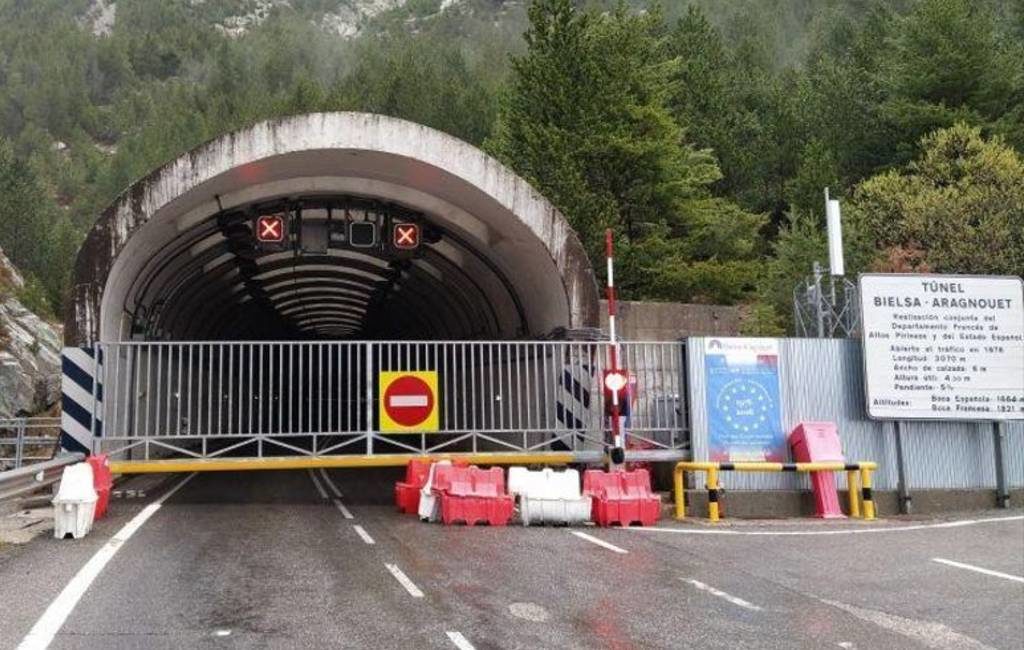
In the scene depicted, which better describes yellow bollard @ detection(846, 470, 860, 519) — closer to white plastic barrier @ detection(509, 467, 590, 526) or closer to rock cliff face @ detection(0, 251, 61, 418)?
white plastic barrier @ detection(509, 467, 590, 526)

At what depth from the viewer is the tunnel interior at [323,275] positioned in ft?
54.2

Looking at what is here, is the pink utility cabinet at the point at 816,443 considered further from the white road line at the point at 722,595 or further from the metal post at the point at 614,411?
the white road line at the point at 722,595

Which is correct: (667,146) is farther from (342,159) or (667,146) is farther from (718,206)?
(342,159)

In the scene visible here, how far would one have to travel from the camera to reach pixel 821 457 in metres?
13.2

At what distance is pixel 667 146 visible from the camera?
104 feet

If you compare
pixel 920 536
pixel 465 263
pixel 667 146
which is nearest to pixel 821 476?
→ pixel 920 536

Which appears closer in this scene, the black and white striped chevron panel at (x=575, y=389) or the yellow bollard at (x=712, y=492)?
the yellow bollard at (x=712, y=492)

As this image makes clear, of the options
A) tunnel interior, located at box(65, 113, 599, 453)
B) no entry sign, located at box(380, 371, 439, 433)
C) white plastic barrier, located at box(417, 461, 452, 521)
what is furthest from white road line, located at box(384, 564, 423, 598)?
no entry sign, located at box(380, 371, 439, 433)

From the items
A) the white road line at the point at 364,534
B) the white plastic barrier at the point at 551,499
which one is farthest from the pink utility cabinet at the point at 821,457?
the white road line at the point at 364,534

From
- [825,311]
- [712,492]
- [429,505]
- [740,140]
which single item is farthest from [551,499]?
[740,140]

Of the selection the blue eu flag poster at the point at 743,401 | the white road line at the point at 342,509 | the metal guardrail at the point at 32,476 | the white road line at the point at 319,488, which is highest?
the blue eu flag poster at the point at 743,401

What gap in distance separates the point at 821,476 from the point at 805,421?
958 mm

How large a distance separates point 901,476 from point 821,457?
1646 millimetres

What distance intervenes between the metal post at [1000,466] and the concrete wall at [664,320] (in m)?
6.10
